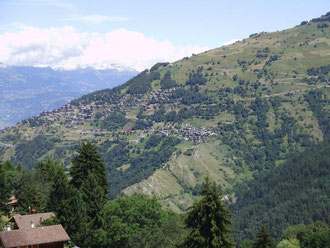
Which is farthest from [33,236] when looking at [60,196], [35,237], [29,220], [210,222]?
[210,222]

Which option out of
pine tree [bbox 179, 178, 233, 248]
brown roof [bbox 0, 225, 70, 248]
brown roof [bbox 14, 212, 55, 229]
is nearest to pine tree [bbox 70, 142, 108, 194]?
brown roof [bbox 14, 212, 55, 229]

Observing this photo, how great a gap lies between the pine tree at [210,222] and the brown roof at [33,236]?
25.3m

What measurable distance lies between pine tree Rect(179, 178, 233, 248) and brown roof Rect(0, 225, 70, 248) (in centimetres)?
2533

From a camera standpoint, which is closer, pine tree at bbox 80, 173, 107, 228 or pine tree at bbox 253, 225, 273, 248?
pine tree at bbox 80, 173, 107, 228

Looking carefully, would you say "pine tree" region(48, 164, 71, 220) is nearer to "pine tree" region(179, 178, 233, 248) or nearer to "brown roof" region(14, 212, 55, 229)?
"brown roof" region(14, 212, 55, 229)

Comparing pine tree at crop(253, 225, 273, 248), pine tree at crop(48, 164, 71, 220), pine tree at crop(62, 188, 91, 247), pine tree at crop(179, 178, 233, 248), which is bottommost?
pine tree at crop(253, 225, 273, 248)

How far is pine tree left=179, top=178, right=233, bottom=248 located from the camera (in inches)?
1374

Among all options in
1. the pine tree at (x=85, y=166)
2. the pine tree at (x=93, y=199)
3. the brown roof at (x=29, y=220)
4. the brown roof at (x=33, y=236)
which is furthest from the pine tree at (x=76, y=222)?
the pine tree at (x=85, y=166)

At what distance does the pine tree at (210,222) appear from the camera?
34906mm

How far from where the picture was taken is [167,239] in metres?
62.9

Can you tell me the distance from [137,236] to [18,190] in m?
34.0

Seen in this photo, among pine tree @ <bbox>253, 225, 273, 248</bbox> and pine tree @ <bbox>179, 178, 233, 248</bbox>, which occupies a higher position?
pine tree @ <bbox>179, 178, 233, 248</bbox>

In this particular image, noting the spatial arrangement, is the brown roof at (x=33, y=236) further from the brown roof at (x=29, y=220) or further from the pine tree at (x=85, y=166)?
the pine tree at (x=85, y=166)

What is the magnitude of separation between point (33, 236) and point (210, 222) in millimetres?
28185
